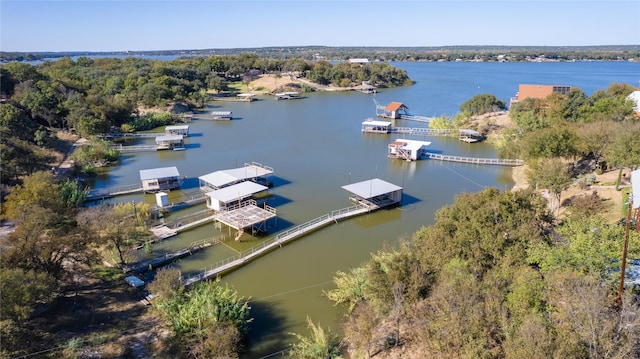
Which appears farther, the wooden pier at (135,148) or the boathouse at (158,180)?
the wooden pier at (135,148)

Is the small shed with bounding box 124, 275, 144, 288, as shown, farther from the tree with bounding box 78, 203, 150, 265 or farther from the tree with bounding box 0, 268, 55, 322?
the tree with bounding box 0, 268, 55, 322

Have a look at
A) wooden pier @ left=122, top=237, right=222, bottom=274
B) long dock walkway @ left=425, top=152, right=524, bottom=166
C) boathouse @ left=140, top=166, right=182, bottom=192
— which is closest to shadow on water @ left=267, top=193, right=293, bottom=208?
wooden pier @ left=122, top=237, right=222, bottom=274

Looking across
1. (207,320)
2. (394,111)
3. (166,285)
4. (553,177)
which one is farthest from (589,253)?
(394,111)

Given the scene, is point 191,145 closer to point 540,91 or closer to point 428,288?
point 428,288

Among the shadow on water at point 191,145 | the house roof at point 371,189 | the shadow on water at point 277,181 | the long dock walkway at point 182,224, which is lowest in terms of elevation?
the long dock walkway at point 182,224

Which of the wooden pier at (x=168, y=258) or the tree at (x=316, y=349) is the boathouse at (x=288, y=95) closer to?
the wooden pier at (x=168, y=258)

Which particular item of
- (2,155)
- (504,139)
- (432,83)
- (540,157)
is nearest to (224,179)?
(2,155)

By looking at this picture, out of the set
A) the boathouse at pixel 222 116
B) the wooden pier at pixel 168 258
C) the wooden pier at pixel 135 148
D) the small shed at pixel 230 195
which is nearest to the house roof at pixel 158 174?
the small shed at pixel 230 195

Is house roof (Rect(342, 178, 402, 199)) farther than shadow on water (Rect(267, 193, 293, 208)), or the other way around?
shadow on water (Rect(267, 193, 293, 208))
